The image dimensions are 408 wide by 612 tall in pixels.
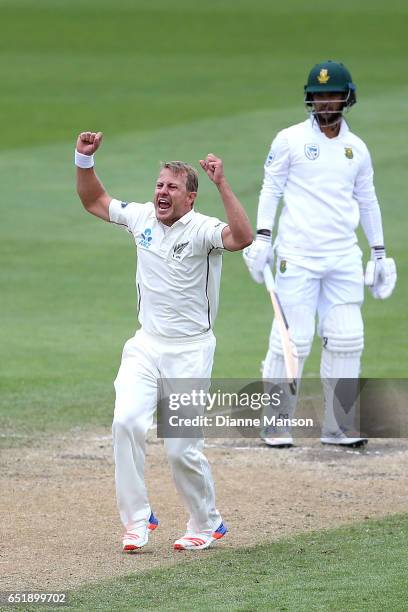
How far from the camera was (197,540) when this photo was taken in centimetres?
687

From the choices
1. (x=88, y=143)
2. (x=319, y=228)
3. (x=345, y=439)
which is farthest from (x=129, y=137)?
(x=88, y=143)

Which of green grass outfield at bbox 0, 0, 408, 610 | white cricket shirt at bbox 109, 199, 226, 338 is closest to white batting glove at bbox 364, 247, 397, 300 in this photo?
green grass outfield at bbox 0, 0, 408, 610

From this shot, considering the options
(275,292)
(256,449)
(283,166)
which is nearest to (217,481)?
(256,449)

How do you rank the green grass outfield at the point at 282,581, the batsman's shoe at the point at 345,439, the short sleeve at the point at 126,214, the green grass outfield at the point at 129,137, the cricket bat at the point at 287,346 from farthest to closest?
the green grass outfield at the point at 129,137 → the batsman's shoe at the point at 345,439 → the cricket bat at the point at 287,346 → the short sleeve at the point at 126,214 → the green grass outfield at the point at 282,581

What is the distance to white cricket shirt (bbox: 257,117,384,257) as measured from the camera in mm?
9156

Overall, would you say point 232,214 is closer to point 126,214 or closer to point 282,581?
point 126,214

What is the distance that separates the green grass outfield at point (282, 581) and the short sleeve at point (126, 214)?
169 cm

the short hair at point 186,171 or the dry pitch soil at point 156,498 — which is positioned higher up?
the short hair at point 186,171

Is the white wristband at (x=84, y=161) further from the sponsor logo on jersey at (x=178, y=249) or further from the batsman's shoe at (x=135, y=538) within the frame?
the batsman's shoe at (x=135, y=538)

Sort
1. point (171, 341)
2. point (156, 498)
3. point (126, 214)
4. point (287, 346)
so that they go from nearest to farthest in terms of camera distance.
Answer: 1. point (171, 341)
2. point (126, 214)
3. point (156, 498)
4. point (287, 346)

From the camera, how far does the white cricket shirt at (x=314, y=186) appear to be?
Answer: 9.16m

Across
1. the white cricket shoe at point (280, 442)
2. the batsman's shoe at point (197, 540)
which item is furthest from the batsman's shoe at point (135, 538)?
the white cricket shoe at point (280, 442)

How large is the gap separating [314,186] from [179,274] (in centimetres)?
260

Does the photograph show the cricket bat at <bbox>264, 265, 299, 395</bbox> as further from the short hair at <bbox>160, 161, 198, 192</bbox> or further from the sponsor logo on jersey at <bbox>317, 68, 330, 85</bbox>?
the short hair at <bbox>160, 161, 198, 192</bbox>
